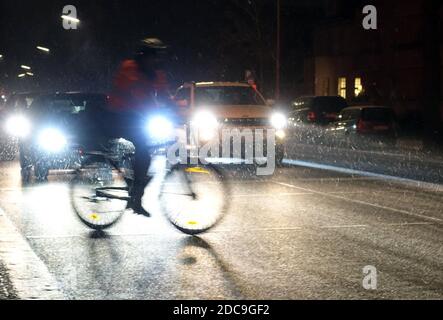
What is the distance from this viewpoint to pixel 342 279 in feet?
25.2

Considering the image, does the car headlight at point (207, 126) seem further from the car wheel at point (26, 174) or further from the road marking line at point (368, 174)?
the car wheel at point (26, 174)

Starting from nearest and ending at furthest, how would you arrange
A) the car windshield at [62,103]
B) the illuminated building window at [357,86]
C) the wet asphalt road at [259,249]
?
the wet asphalt road at [259,249]
the car windshield at [62,103]
the illuminated building window at [357,86]

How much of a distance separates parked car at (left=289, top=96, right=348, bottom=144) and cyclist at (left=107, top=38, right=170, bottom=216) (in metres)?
24.5

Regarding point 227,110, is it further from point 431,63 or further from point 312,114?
point 312,114

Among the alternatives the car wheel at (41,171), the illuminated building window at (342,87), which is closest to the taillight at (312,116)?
the illuminated building window at (342,87)

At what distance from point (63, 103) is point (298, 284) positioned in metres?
11.4

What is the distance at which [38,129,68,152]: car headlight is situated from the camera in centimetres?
1638

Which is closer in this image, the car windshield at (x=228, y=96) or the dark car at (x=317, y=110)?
the car windshield at (x=228, y=96)

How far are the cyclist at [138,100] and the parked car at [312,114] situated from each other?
80.2 feet

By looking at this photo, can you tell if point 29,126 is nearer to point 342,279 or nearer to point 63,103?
point 63,103

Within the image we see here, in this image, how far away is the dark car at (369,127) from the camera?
98.2 feet

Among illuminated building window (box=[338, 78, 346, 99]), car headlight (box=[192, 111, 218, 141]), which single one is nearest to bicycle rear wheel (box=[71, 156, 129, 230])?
car headlight (box=[192, 111, 218, 141])

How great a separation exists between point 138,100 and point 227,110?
31.0 ft

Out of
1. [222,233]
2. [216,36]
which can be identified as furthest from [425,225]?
[216,36]
